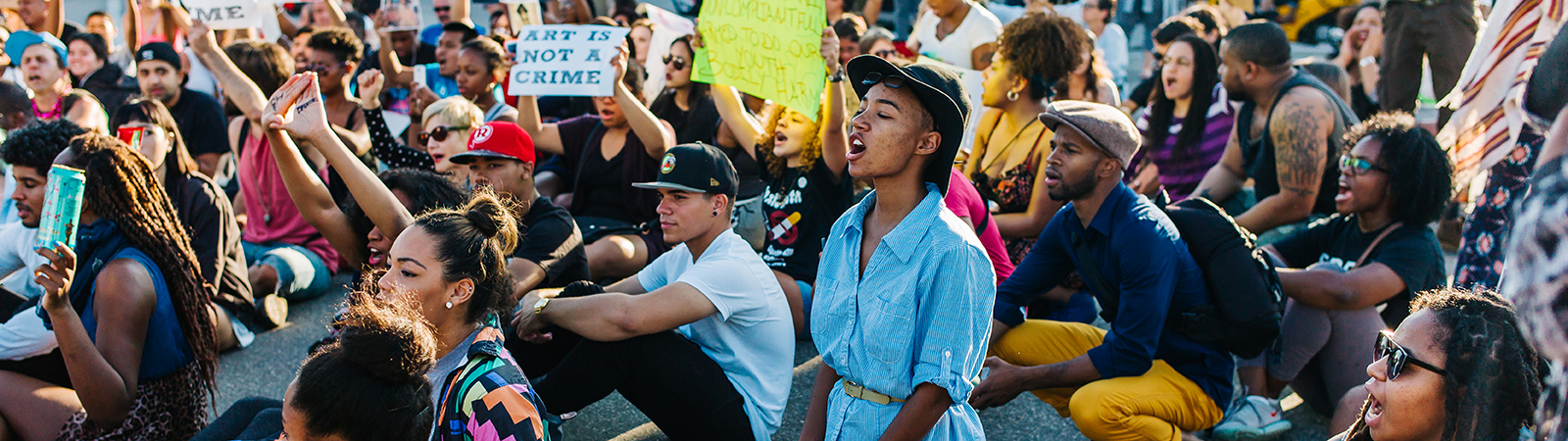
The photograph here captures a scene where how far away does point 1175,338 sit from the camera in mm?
3479

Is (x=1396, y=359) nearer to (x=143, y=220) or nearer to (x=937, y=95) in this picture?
(x=937, y=95)

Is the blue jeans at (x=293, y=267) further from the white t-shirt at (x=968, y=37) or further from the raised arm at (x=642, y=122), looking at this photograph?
the white t-shirt at (x=968, y=37)

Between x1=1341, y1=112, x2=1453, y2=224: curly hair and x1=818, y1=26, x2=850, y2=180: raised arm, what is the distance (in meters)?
2.12

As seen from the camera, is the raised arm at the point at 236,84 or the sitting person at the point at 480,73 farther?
the sitting person at the point at 480,73

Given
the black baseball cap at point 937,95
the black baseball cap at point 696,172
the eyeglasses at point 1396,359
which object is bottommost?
the black baseball cap at point 696,172

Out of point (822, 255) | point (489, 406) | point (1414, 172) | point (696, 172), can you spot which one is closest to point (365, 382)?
point (489, 406)

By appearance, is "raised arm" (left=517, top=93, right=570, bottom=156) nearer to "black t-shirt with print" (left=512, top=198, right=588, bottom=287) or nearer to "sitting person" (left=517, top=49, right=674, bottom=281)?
"sitting person" (left=517, top=49, right=674, bottom=281)

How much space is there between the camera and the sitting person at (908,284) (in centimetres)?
223

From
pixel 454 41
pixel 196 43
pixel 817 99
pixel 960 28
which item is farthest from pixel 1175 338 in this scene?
pixel 454 41

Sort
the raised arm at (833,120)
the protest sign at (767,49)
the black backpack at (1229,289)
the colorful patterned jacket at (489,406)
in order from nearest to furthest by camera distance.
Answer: the colorful patterned jacket at (489,406)
the black backpack at (1229,289)
the raised arm at (833,120)
the protest sign at (767,49)

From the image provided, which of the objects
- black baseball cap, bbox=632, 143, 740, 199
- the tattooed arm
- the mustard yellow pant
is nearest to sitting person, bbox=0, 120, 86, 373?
black baseball cap, bbox=632, 143, 740, 199

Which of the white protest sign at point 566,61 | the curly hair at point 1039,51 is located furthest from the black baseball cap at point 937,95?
the white protest sign at point 566,61

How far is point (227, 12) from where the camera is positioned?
6980 millimetres

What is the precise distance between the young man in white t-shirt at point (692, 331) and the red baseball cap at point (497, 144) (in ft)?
3.14
